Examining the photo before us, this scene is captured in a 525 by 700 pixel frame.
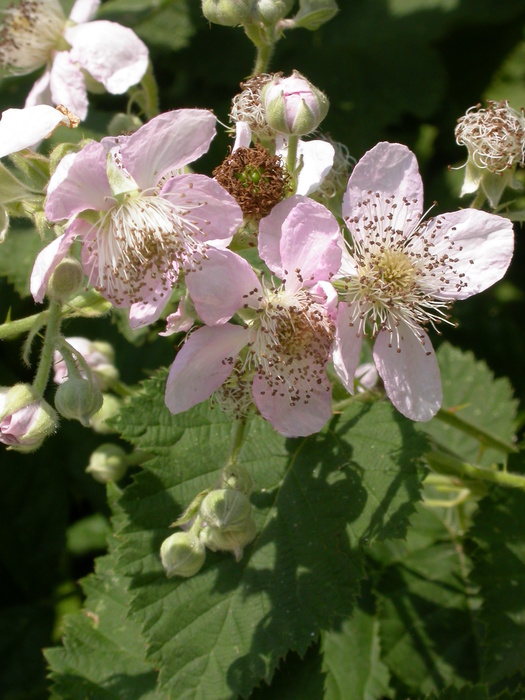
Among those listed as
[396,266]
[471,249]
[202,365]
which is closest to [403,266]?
[396,266]

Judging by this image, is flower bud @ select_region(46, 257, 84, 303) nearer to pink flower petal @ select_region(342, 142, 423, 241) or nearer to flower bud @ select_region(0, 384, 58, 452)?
flower bud @ select_region(0, 384, 58, 452)

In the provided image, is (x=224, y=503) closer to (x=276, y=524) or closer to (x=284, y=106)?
(x=276, y=524)

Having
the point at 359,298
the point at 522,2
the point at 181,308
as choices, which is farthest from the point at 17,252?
the point at 522,2

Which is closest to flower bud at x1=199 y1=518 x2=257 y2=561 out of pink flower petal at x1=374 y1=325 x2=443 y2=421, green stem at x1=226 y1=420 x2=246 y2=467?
green stem at x1=226 y1=420 x2=246 y2=467

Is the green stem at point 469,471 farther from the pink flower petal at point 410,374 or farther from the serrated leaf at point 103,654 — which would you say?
the serrated leaf at point 103,654

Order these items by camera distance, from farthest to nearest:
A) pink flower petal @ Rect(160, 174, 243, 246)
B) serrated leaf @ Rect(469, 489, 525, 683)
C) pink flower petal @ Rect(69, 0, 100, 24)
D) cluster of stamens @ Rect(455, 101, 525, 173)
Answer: pink flower petal @ Rect(69, 0, 100, 24) < serrated leaf @ Rect(469, 489, 525, 683) < cluster of stamens @ Rect(455, 101, 525, 173) < pink flower petal @ Rect(160, 174, 243, 246)

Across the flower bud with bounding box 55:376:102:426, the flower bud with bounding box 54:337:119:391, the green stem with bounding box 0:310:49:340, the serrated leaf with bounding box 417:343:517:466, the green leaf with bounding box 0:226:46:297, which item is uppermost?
the green stem with bounding box 0:310:49:340
